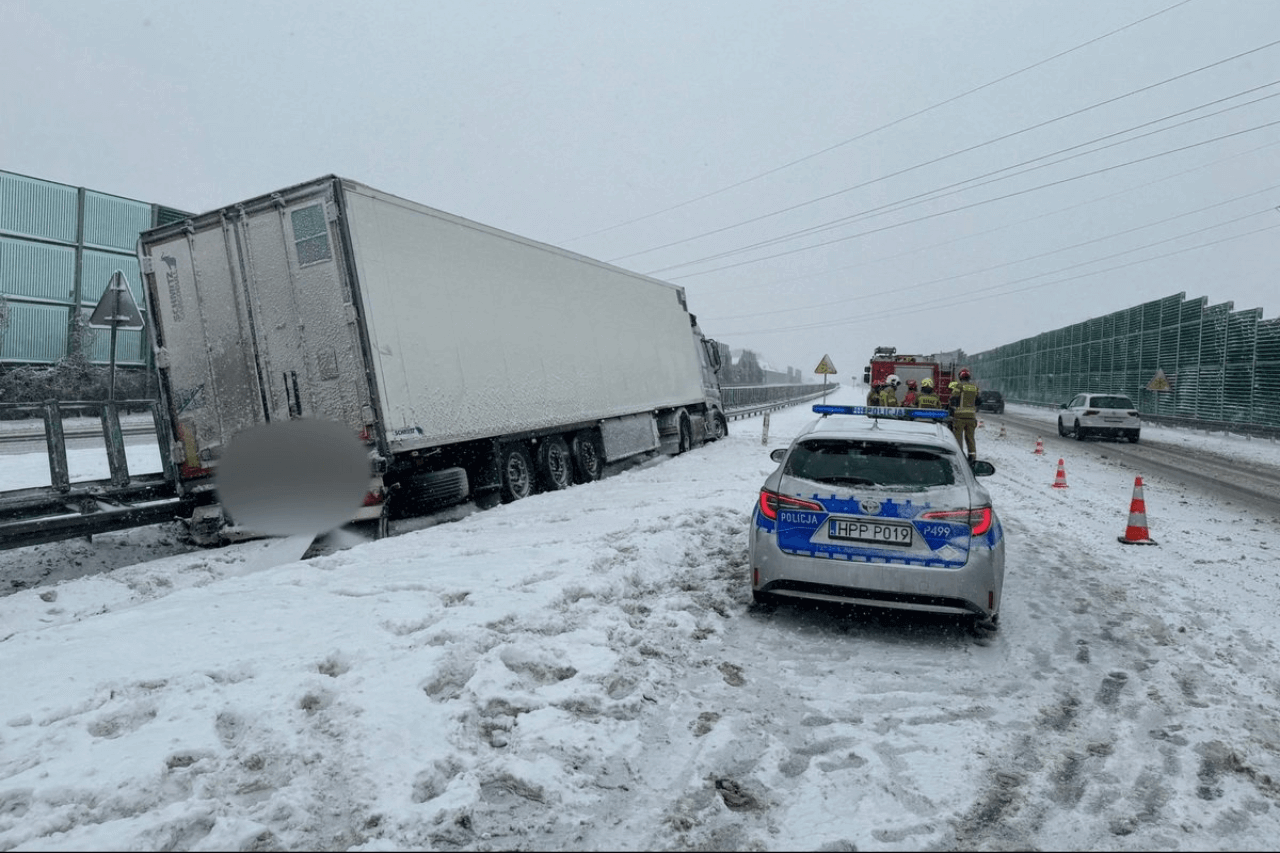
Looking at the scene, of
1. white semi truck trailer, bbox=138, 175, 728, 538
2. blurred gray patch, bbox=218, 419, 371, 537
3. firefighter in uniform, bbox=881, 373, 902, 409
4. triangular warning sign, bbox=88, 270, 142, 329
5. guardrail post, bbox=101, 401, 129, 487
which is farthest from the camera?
firefighter in uniform, bbox=881, 373, 902, 409

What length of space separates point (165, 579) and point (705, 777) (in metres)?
5.65

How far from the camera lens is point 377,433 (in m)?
7.89

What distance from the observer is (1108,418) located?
23.2 m

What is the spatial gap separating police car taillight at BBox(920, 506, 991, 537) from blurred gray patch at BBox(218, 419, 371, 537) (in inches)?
217

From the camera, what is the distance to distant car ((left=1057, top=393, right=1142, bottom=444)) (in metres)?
23.2

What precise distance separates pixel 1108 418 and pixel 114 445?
24.6 metres

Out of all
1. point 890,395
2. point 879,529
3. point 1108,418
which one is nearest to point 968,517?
point 879,529

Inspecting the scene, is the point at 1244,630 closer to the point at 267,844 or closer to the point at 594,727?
the point at 594,727

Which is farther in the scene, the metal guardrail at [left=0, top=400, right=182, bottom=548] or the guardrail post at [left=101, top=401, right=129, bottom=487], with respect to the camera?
the guardrail post at [left=101, top=401, right=129, bottom=487]

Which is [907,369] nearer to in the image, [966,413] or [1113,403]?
[1113,403]

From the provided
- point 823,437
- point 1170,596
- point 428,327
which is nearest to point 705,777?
point 823,437

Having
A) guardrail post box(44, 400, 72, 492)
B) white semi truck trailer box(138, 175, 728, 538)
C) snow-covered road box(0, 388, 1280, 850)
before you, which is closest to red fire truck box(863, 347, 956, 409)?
white semi truck trailer box(138, 175, 728, 538)

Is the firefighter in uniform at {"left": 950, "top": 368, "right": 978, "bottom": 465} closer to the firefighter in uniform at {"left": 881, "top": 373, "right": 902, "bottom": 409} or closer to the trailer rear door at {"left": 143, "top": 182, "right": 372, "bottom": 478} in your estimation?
the firefighter in uniform at {"left": 881, "top": 373, "right": 902, "bottom": 409}

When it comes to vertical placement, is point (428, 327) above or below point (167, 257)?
below
